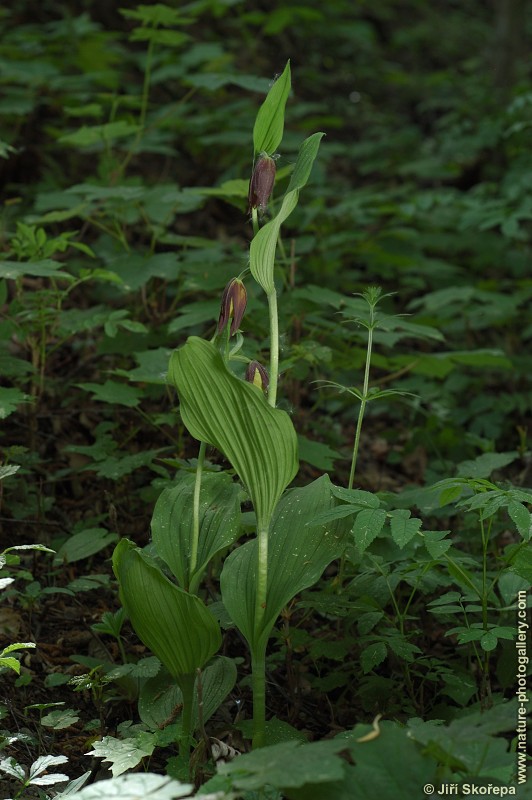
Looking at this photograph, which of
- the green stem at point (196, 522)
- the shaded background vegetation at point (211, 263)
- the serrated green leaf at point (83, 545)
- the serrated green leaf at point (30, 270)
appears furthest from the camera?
the shaded background vegetation at point (211, 263)

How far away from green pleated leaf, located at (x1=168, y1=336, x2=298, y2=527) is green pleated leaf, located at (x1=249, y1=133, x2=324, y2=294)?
22 cm

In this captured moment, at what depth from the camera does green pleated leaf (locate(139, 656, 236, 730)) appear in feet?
5.90

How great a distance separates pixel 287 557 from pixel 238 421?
0.37 m

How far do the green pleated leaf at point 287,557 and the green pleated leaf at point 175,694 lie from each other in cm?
17

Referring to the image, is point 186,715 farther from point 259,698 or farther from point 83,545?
point 83,545

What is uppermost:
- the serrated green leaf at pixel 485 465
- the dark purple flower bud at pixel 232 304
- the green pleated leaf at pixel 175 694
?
the dark purple flower bud at pixel 232 304

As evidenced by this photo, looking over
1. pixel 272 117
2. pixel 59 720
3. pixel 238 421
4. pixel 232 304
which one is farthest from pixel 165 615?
pixel 272 117

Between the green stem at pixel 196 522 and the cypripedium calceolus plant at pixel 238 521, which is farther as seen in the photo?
the green stem at pixel 196 522

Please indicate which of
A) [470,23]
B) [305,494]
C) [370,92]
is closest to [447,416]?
[305,494]

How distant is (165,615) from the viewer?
5.56ft

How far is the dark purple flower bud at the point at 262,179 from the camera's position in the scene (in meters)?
1.71

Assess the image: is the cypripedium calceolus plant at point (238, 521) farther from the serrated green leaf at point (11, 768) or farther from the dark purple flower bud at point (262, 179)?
the serrated green leaf at point (11, 768)

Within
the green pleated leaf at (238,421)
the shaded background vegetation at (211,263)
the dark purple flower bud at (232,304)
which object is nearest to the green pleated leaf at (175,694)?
the shaded background vegetation at (211,263)

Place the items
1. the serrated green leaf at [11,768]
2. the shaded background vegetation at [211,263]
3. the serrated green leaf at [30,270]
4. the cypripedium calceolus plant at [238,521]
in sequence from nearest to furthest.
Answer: the serrated green leaf at [11,768]
the cypripedium calceolus plant at [238,521]
the serrated green leaf at [30,270]
the shaded background vegetation at [211,263]
